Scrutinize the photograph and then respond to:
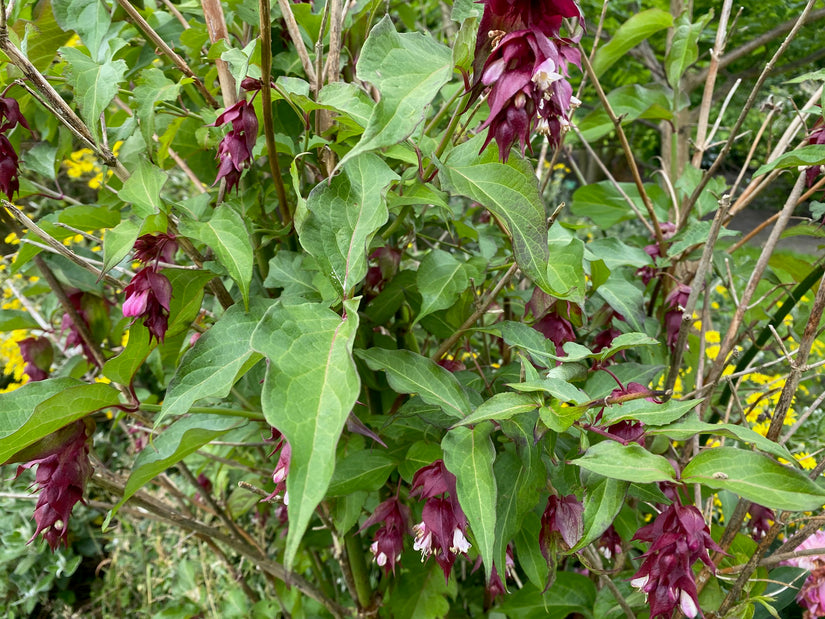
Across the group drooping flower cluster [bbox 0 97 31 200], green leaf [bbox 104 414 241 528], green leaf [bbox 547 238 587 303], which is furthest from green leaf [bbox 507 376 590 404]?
drooping flower cluster [bbox 0 97 31 200]

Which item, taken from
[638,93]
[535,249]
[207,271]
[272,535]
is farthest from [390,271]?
[272,535]

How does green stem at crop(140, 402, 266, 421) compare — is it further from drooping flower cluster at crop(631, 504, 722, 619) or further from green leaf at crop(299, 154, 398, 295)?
drooping flower cluster at crop(631, 504, 722, 619)

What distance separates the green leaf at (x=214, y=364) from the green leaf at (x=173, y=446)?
0.31ft

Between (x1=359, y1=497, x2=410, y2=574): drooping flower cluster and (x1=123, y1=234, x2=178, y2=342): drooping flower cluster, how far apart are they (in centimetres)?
32

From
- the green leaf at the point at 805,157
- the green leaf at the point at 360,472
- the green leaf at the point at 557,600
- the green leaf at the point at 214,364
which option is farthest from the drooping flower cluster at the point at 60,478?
the green leaf at the point at 805,157

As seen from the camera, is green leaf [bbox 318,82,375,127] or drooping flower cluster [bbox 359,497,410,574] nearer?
green leaf [bbox 318,82,375,127]

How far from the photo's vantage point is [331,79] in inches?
28.5

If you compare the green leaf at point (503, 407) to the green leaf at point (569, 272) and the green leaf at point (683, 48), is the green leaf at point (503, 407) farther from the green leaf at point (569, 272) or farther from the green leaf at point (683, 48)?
the green leaf at point (683, 48)

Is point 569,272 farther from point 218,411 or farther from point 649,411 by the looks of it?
point 218,411

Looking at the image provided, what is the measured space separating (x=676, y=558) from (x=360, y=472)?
1.09ft

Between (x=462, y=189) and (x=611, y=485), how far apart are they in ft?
0.94

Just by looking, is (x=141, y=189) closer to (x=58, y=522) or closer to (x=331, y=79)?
(x=331, y=79)

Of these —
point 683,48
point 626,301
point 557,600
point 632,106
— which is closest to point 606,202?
point 632,106

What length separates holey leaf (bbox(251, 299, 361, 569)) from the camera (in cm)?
34
